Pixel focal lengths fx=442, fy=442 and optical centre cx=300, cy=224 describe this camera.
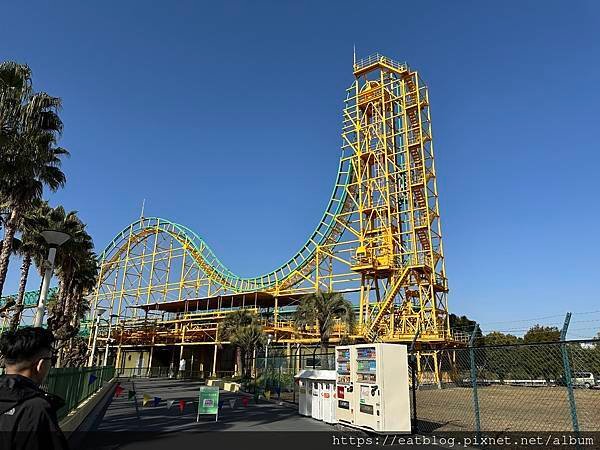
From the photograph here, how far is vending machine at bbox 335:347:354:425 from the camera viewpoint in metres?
11.6

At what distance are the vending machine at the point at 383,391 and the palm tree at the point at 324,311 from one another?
42.5 feet

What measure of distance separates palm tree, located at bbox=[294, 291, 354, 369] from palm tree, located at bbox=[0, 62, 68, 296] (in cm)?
1422

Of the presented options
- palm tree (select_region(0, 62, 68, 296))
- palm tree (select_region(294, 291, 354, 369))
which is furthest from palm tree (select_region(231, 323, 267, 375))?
palm tree (select_region(0, 62, 68, 296))

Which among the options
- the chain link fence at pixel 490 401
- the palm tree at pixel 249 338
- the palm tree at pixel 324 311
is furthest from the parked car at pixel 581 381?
the palm tree at pixel 249 338

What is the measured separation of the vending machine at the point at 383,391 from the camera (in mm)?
10406

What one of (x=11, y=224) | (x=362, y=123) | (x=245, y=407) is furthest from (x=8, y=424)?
(x=362, y=123)

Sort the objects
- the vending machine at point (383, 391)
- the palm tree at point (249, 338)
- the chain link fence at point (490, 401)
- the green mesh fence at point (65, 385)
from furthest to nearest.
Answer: the palm tree at point (249, 338)
the vending machine at point (383, 391)
the chain link fence at point (490, 401)
the green mesh fence at point (65, 385)

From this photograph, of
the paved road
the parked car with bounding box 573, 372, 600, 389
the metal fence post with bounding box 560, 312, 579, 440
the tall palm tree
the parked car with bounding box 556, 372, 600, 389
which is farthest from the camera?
the tall palm tree

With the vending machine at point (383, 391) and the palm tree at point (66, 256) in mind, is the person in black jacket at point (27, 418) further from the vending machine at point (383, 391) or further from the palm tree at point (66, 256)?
the palm tree at point (66, 256)

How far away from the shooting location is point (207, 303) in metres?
51.7

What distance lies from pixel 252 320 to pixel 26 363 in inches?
1253

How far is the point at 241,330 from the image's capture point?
31734 millimetres

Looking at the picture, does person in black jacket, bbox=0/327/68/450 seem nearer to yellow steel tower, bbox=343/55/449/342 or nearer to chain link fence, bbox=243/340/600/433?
chain link fence, bbox=243/340/600/433

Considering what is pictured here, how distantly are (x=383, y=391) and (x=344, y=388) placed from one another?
185 cm
